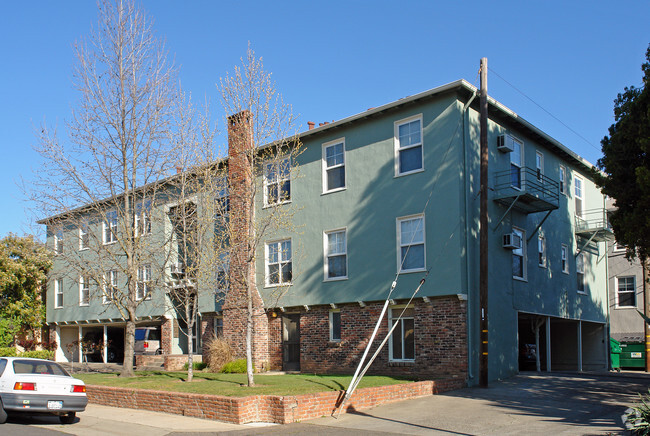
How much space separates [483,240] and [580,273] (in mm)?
10546

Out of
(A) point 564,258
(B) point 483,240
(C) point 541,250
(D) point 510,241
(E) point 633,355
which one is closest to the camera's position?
(B) point 483,240

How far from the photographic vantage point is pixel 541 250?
23.6 metres

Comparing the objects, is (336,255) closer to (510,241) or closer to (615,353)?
(510,241)

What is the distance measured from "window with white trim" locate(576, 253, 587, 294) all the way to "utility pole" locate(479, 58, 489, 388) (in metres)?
9.95

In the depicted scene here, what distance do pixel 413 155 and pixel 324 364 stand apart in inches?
312

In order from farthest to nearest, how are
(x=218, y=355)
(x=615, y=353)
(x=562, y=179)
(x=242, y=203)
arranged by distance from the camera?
(x=615, y=353)
(x=562, y=179)
(x=218, y=355)
(x=242, y=203)

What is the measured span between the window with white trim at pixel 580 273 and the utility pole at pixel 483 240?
995 cm

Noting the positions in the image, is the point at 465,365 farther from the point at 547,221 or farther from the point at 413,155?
the point at 547,221

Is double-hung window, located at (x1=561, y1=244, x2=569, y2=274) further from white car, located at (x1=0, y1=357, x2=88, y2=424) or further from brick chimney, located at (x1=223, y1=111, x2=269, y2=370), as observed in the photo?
white car, located at (x1=0, y1=357, x2=88, y2=424)

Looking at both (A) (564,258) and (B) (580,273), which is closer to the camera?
(A) (564,258)

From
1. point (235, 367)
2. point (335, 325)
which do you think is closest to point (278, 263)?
point (335, 325)

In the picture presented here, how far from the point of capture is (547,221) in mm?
24094

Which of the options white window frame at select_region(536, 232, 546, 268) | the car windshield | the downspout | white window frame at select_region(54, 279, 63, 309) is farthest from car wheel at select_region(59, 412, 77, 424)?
white window frame at select_region(54, 279, 63, 309)

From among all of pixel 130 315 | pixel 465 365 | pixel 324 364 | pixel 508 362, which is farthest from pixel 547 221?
pixel 130 315
